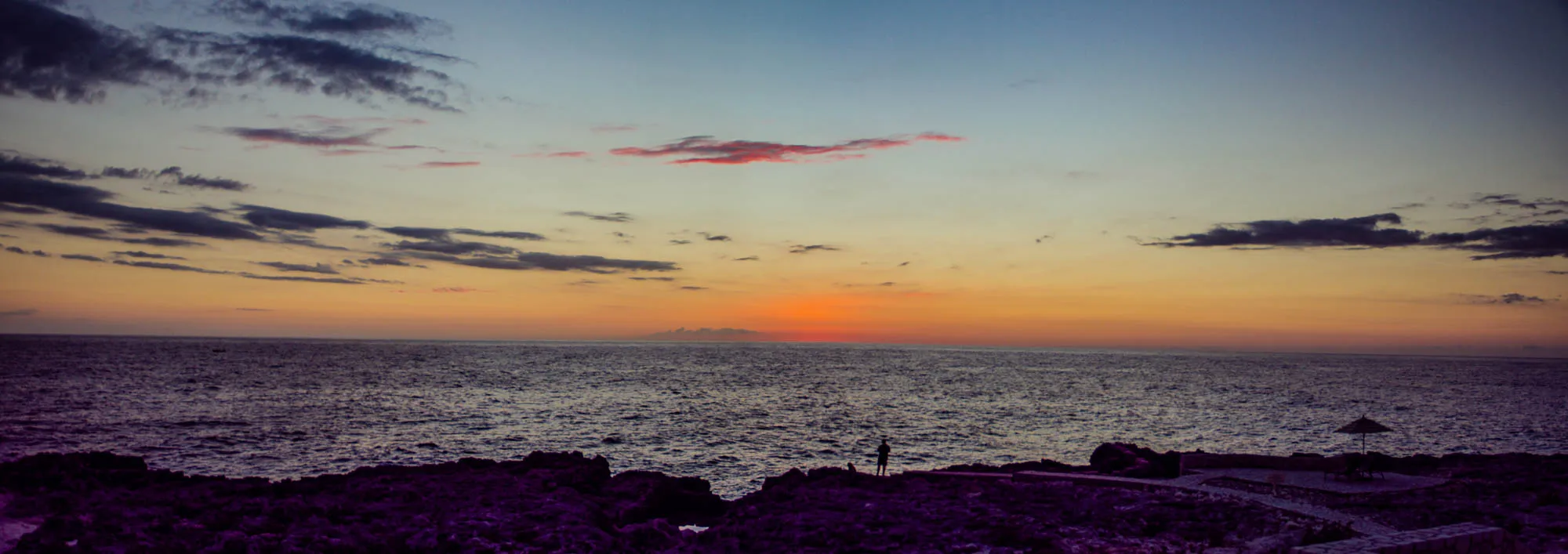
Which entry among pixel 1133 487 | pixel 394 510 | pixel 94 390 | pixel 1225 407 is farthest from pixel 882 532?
A: pixel 94 390

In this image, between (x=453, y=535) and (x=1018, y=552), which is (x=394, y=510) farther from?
(x=1018, y=552)

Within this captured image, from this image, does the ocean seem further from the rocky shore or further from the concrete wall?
the concrete wall

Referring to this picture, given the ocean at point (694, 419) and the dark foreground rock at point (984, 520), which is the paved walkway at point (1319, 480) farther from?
the ocean at point (694, 419)

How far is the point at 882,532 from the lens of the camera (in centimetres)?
2202

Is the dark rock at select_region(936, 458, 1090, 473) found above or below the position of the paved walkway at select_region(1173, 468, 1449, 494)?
below

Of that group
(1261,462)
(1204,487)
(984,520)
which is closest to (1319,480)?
(1261,462)

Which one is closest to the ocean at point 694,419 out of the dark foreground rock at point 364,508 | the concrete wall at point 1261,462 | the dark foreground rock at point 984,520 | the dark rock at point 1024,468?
the dark rock at point 1024,468

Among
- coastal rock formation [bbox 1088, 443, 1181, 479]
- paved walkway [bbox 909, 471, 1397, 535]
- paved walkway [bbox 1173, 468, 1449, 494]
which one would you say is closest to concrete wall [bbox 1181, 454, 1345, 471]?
paved walkway [bbox 1173, 468, 1449, 494]

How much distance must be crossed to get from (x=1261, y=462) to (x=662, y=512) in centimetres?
2079

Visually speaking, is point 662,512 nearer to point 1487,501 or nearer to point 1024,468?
point 1024,468

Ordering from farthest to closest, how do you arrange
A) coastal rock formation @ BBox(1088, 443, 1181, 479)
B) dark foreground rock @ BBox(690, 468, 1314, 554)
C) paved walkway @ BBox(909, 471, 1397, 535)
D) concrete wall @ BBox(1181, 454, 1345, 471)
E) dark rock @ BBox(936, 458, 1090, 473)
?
dark rock @ BBox(936, 458, 1090, 473)
concrete wall @ BBox(1181, 454, 1345, 471)
coastal rock formation @ BBox(1088, 443, 1181, 479)
paved walkway @ BBox(909, 471, 1397, 535)
dark foreground rock @ BBox(690, 468, 1314, 554)

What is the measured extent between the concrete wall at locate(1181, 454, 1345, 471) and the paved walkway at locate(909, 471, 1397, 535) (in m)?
1.45

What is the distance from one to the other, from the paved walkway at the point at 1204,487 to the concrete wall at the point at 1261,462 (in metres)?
1.45

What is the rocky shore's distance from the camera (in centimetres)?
2062
